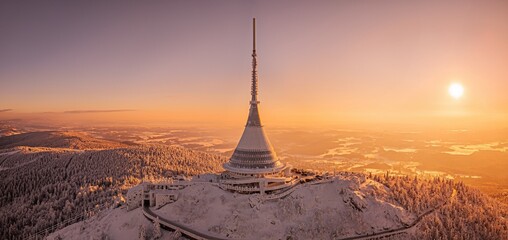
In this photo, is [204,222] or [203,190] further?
[203,190]

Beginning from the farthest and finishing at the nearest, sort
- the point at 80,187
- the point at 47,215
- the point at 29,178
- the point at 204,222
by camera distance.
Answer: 1. the point at 29,178
2. the point at 80,187
3. the point at 47,215
4. the point at 204,222

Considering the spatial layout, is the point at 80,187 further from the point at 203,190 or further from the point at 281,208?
the point at 281,208

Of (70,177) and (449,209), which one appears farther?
(70,177)

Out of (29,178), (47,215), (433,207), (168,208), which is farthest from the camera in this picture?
(29,178)

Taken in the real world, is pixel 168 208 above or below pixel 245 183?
below

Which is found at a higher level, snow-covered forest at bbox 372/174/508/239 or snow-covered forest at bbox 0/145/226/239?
snow-covered forest at bbox 372/174/508/239

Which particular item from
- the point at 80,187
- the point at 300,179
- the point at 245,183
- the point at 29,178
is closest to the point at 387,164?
the point at 300,179

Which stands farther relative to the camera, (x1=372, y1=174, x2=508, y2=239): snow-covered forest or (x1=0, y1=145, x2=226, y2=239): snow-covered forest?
(x1=0, y1=145, x2=226, y2=239): snow-covered forest

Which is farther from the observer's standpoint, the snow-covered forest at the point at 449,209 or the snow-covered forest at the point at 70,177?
the snow-covered forest at the point at 70,177

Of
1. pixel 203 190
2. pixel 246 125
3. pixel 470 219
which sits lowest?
pixel 470 219

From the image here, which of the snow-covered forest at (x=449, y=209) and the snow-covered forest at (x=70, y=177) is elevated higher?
the snow-covered forest at (x=449, y=209)

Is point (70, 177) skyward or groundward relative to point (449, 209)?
groundward
